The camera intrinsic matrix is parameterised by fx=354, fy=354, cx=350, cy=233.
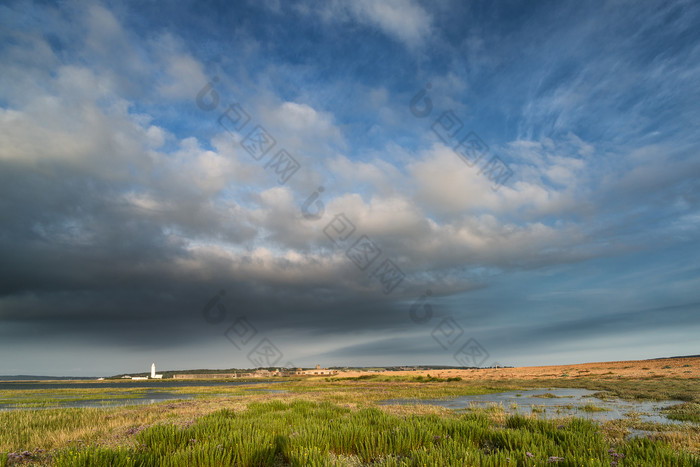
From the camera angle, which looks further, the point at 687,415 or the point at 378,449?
the point at 687,415

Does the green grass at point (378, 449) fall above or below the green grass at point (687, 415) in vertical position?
above

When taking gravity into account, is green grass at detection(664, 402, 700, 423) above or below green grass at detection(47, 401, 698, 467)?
below

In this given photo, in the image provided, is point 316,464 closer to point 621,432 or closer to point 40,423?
point 621,432

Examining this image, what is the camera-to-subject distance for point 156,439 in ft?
27.0

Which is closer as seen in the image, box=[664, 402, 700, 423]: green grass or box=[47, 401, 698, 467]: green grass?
box=[47, 401, 698, 467]: green grass

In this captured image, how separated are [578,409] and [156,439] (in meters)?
19.9

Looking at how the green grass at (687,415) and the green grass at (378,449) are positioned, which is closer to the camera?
the green grass at (378,449)

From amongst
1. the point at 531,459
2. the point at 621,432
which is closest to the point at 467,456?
the point at 531,459

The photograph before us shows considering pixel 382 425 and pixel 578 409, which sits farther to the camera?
pixel 578 409

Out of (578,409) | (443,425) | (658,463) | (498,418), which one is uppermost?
(658,463)

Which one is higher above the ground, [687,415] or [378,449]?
[378,449]

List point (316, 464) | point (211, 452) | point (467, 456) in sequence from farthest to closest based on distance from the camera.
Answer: point (211, 452) → point (467, 456) → point (316, 464)

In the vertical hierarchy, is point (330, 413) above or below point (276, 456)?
below

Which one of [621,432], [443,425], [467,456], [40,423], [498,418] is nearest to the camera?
[467,456]
